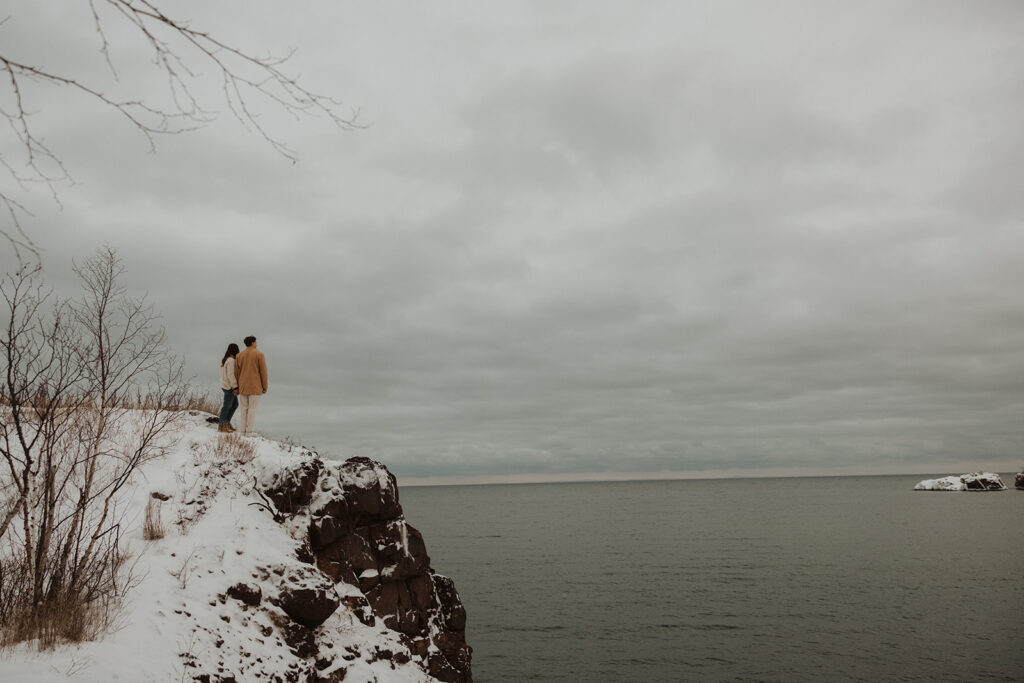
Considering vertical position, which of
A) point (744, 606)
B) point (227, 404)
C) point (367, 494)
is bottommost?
A: point (744, 606)

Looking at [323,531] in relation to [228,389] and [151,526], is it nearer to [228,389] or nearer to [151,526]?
[151,526]

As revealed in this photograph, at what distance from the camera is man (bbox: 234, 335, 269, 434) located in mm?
17594

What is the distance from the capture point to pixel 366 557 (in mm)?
15508

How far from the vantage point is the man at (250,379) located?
17594 millimetres

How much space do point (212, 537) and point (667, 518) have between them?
3642 inches

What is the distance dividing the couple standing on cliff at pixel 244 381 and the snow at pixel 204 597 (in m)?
1.51

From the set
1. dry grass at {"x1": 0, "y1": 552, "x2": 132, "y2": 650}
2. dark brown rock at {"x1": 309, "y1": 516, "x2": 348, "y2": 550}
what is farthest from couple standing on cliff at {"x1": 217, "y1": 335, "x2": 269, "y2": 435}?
dry grass at {"x1": 0, "y1": 552, "x2": 132, "y2": 650}

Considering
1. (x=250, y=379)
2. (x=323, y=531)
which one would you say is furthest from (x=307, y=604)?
(x=250, y=379)

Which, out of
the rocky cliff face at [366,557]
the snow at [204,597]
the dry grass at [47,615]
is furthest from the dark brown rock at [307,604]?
the dry grass at [47,615]

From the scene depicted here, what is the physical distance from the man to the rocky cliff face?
3091 millimetres

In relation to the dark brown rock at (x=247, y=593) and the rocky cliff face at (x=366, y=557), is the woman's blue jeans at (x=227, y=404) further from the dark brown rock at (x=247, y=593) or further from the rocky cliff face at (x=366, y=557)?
the dark brown rock at (x=247, y=593)

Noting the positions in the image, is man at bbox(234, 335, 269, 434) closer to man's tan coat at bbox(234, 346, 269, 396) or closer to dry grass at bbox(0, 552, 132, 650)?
man's tan coat at bbox(234, 346, 269, 396)

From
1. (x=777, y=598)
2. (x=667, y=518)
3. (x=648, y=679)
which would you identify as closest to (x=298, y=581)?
(x=648, y=679)

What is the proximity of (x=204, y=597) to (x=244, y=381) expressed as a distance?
7.41 meters
